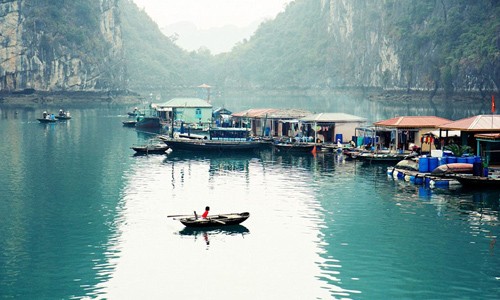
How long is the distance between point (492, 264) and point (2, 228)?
27715mm

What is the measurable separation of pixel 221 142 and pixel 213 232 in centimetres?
3769

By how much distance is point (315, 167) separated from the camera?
6694 centimetres

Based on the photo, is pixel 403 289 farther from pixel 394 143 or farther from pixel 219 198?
pixel 394 143

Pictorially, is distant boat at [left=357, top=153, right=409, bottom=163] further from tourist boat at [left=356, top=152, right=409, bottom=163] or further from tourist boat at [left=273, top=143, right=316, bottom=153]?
tourist boat at [left=273, top=143, right=316, bottom=153]

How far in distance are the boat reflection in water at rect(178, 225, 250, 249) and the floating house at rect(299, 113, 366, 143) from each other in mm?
39793

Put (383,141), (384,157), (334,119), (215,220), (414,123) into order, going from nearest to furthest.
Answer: (215,220) < (384,157) < (414,123) < (383,141) < (334,119)

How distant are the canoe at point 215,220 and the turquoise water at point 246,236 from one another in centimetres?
51

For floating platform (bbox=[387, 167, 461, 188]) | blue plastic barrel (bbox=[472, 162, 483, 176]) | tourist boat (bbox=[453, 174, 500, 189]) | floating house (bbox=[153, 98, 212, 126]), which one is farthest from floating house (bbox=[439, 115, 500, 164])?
floating house (bbox=[153, 98, 212, 126])

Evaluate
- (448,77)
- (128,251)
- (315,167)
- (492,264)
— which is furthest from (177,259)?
(448,77)

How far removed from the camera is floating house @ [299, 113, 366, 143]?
79.7 meters

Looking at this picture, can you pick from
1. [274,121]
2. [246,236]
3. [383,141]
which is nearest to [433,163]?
[383,141]

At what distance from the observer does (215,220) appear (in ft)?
134

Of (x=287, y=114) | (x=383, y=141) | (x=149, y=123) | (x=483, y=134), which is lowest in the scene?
(x=383, y=141)

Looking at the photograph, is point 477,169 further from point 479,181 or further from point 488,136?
point 488,136
